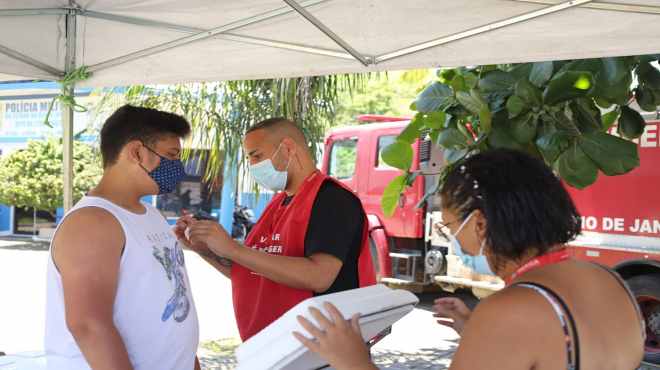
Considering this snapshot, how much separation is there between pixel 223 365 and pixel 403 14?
4.36m

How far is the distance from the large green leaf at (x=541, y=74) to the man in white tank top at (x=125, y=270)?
6.62 feet

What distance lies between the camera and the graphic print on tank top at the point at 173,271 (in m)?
2.09

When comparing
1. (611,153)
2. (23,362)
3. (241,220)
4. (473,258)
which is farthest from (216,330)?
(241,220)

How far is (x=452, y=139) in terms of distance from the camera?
386cm

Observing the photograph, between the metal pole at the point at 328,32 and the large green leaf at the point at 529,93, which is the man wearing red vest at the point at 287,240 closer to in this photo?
the metal pole at the point at 328,32

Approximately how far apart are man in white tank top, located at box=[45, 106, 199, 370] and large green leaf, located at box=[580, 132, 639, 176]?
2068 mm

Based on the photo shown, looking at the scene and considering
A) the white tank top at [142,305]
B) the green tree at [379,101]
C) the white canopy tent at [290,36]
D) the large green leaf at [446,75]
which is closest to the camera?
the white tank top at [142,305]

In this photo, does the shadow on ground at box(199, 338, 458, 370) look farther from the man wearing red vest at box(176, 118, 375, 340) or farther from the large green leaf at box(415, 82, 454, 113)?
the man wearing red vest at box(176, 118, 375, 340)

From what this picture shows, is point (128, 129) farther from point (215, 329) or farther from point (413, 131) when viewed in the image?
point (215, 329)

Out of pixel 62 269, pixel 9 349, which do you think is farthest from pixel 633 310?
pixel 9 349

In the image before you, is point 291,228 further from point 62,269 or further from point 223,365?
point 223,365

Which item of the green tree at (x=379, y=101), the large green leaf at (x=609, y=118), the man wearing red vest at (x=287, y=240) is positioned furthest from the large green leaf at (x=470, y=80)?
the green tree at (x=379, y=101)

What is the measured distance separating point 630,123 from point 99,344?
11.1 ft

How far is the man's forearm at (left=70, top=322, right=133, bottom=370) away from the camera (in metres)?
1.87
